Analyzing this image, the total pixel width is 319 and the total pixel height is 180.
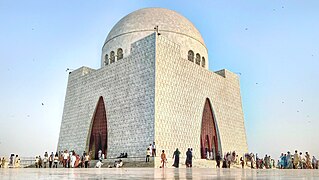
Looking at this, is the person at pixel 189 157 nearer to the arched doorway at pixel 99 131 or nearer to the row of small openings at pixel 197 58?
the arched doorway at pixel 99 131

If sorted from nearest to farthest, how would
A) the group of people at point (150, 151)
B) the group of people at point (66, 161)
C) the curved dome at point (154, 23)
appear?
the group of people at point (150, 151) → the group of people at point (66, 161) → the curved dome at point (154, 23)

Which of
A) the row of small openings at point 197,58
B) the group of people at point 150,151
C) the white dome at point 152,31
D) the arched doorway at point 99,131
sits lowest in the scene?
the group of people at point 150,151

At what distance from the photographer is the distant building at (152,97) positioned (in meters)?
15.7

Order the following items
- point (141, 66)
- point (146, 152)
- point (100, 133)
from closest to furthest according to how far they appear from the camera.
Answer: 1. point (146, 152)
2. point (141, 66)
3. point (100, 133)

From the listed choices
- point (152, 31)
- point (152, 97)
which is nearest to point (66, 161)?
point (152, 97)

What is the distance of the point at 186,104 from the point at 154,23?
6.54m

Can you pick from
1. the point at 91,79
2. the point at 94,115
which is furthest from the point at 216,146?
the point at 91,79

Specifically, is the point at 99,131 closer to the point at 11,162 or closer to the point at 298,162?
the point at 11,162

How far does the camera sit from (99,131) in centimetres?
1877

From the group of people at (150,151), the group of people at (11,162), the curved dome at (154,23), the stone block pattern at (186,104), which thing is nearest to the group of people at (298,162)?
the stone block pattern at (186,104)

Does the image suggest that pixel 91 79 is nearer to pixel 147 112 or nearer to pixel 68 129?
pixel 68 129

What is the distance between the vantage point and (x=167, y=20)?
68.9 feet

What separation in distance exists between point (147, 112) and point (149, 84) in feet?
5.04

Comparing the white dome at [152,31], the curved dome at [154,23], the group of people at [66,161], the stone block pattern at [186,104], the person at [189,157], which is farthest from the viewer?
the curved dome at [154,23]
